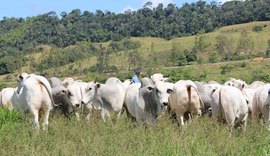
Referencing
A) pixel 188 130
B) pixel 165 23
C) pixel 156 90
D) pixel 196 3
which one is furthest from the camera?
pixel 196 3

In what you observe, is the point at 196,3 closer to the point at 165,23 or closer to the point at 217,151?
the point at 165,23

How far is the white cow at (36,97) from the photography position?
12.1 m

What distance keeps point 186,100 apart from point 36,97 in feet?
11.8

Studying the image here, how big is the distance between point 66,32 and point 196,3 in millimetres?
57958

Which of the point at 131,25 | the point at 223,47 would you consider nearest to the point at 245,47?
the point at 223,47

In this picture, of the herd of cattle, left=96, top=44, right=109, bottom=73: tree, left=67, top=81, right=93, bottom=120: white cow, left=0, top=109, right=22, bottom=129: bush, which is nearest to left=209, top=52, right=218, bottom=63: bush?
left=96, top=44, right=109, bottom=73: tree

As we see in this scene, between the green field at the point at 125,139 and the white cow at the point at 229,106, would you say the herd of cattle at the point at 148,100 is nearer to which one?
the white cow at the point at 229,106

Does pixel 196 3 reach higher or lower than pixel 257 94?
higher

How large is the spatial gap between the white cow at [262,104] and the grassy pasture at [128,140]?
1.67m

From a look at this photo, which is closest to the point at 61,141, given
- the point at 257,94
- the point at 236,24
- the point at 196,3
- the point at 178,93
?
the point at 178,93

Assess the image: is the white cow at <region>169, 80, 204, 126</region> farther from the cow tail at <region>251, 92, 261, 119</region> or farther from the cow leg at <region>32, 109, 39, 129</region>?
the cow leg at <region>32, 109, 39, 129</region>

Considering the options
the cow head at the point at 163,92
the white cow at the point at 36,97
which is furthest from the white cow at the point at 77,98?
the cow head at the point at 163,92

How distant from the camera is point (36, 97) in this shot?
12.2 meters

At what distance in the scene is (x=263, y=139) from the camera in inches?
377
